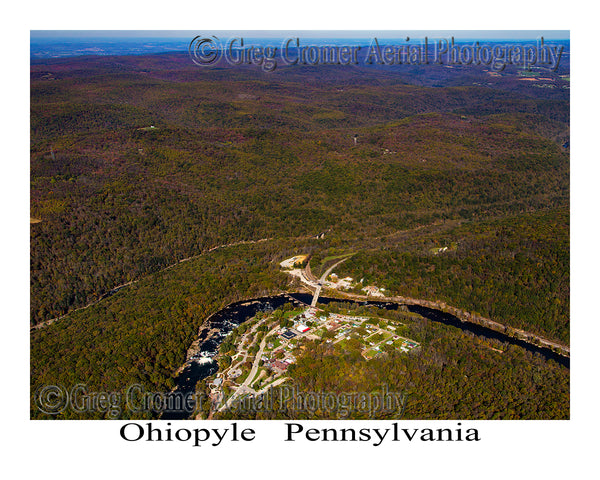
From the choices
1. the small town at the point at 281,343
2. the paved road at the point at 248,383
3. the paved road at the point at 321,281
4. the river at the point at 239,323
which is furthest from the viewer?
the paved road at the point at 321,281

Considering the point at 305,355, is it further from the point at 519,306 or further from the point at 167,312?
the point at 519,306

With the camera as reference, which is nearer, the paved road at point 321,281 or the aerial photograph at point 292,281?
the aerial photograph at point 292,281

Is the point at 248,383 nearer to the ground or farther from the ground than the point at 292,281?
nearer to the ground

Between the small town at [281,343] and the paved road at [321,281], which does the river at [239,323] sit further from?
the small town at [281,343]

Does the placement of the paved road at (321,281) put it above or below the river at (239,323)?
above

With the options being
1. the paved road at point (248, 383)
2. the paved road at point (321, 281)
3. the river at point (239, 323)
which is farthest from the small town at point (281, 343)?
the paved road at point (321, 281)

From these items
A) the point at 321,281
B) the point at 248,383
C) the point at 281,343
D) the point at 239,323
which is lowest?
the point at 248,383

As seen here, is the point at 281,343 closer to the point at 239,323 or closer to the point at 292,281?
the point at 239,323

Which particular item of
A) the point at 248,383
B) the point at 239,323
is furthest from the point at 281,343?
the point at 239,323
